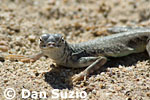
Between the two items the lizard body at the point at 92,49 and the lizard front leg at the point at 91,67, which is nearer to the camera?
the lizard body at the point at 92,49

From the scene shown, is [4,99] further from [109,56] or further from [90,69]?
[109,56]

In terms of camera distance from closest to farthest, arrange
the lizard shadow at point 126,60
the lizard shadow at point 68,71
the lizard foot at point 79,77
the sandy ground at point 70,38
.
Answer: the sandy ground at point 70,38, the lizard shadow at point 68,71, the lizard foot at point 79,77, the lizard shadow at point 126,60

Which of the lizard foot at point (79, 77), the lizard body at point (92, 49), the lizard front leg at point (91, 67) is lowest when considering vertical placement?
the lizard foot at point (79, 77)

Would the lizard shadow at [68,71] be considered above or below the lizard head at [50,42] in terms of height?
below

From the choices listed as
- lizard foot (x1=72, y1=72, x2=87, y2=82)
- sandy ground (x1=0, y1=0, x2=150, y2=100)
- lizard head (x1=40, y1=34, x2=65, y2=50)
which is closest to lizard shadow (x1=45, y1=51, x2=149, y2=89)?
sandy ground (x1=0, y1=0, x2=150, y2=100)

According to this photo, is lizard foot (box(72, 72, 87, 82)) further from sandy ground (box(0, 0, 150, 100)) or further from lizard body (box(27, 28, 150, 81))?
sandy ground (box(0, 0, 150, 100))

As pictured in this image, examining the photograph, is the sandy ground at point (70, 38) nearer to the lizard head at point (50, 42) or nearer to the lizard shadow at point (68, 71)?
the lizard shadow at point (68, 71)

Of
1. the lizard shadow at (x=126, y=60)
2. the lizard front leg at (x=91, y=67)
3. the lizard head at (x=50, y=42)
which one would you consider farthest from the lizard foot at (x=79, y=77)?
the lizard head at (x=50, y=42)
